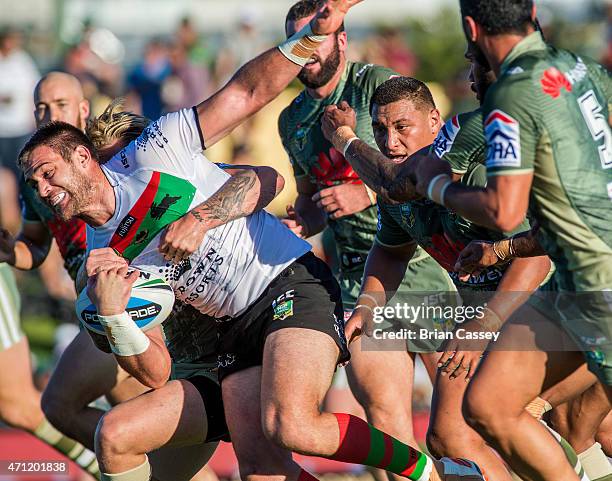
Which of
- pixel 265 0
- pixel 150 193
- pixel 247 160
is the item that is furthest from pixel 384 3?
pixel 150 193

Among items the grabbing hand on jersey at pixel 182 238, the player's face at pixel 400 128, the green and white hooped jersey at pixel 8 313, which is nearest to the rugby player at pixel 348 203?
the player's face at pixel 400 128

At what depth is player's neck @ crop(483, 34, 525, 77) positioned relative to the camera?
4.22m

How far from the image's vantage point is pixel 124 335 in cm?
504

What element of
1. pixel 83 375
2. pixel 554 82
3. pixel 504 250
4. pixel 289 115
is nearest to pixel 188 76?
pixel 289 115

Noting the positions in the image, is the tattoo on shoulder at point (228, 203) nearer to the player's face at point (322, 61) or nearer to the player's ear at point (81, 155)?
the player's ear at point (81, 155)

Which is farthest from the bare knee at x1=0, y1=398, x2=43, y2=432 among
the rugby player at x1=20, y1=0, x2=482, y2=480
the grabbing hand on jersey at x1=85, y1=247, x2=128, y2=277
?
the grabbing hand on jersey at x1=85, y1=247, x2=128, y2=277

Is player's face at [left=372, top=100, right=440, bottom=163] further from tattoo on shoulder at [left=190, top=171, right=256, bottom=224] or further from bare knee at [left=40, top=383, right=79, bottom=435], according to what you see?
bare knee at [left=40, top=383, right=79, bottom=435]

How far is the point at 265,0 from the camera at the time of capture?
86.9 feet

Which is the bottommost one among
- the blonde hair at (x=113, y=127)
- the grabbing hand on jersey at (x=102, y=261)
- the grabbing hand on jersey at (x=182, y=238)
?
the grabbing hand on jersey at (x=102, y=261)

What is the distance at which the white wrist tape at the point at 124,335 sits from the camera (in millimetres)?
4984

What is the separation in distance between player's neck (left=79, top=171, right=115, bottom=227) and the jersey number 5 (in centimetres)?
228

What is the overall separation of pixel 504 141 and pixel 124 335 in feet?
6.67

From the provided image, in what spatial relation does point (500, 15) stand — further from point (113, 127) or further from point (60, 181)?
point (113, 127)

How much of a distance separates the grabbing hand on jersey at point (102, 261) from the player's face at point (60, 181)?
0.24 m
